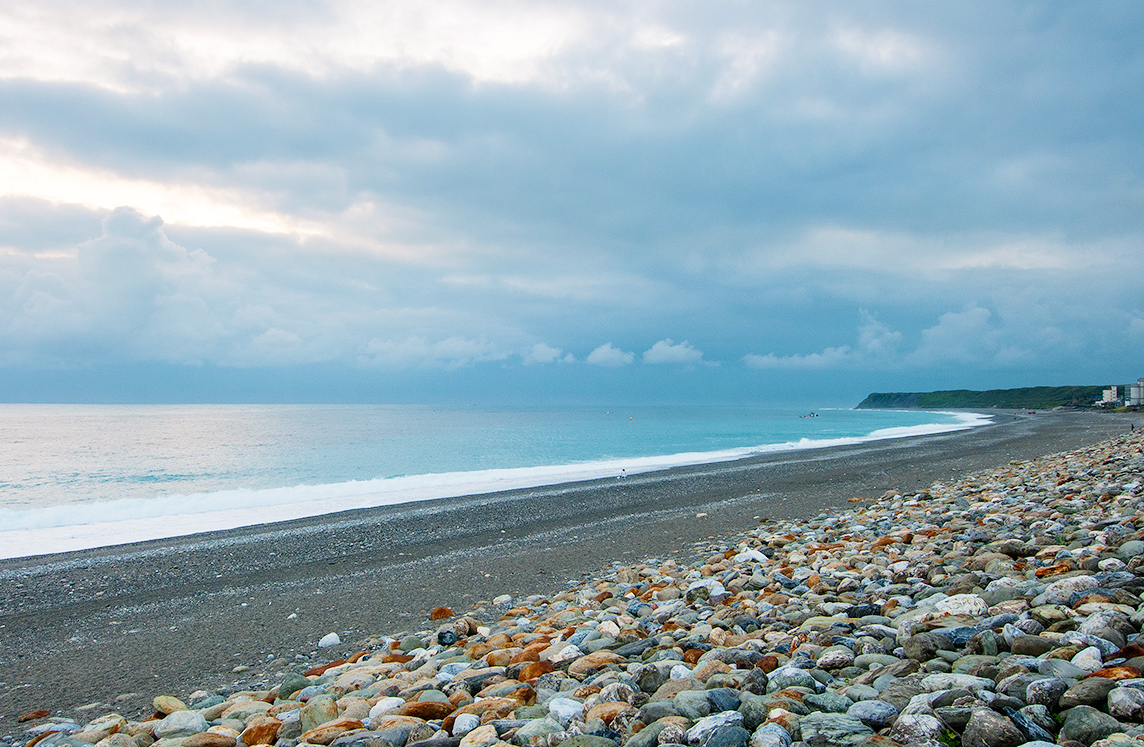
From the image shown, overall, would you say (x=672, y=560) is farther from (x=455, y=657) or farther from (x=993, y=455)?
(x=993, y=455)

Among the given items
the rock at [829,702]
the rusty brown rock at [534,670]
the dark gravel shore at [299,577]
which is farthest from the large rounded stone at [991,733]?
the dark gravel shore at [299,577]

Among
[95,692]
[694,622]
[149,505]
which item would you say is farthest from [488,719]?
[149,505]

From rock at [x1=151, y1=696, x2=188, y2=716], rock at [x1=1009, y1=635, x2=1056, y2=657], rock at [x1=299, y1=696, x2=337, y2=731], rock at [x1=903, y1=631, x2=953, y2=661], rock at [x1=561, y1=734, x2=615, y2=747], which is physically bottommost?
rock at [x1=151, y1=696, x2=188, y2=716]

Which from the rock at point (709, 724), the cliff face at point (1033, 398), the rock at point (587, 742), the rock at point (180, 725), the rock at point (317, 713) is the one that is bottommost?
the cliff face at point (1033, 398)

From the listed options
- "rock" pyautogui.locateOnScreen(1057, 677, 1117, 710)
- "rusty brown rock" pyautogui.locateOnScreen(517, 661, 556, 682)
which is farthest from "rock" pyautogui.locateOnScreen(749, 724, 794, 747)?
"rusty brown rock" pyautogui.locateOnScreen(517, 661, 556, 682)

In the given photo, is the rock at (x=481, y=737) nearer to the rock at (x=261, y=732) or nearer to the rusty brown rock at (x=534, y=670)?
the rusty brown rock at (x=534, y=670)

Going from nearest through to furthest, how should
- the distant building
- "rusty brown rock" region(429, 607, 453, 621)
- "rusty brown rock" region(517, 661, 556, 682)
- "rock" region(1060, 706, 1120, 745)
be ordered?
"rock" region(1060, 706, 1120, 745) → "rusty brown rock" region(517, 661, 556, 682) → "rusty brown rock" region(429, 607, 453, 621) → the distant building

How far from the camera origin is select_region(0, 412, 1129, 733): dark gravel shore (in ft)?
21.3

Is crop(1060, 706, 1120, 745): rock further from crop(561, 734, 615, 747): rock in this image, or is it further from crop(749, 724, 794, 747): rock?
crop(561, 734, 615, 747): rock

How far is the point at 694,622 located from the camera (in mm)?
5301

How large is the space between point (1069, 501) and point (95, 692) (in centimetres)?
1145

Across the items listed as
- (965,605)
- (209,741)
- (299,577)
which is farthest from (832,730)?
(299,577)

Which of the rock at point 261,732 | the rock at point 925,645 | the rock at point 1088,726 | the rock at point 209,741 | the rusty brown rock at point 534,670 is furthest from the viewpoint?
the rusty brown rock at point 534,670

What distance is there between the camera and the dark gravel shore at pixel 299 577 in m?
6.49
